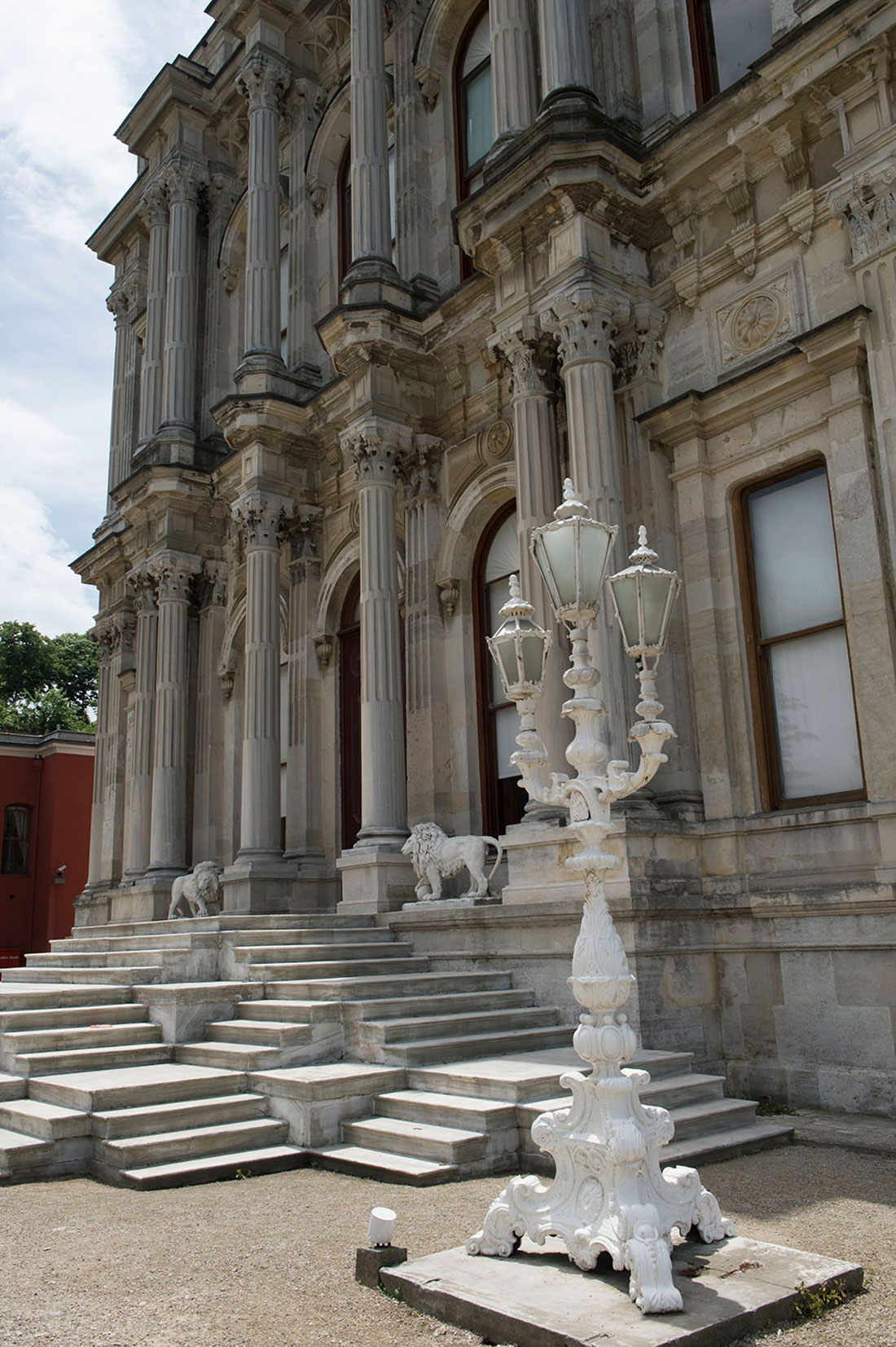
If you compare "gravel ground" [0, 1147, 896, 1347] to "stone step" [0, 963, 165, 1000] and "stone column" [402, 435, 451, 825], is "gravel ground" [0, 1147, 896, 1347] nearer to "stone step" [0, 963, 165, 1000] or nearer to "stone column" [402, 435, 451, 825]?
"stone step" [0, 963, 165, 1000]

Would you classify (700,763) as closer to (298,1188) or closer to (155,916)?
(298,1188)

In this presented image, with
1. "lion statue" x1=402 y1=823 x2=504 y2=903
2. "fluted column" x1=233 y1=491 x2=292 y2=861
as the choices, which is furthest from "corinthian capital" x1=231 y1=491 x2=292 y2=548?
"lion statue" x1=402 y1=823 x2=504 y2=903

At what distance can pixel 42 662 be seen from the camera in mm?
49969

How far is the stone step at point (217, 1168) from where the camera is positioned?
7.64 metres

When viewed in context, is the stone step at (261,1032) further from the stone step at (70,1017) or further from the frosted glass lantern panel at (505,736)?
the frosted glass lantern panel at (505,736)

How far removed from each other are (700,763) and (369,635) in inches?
201

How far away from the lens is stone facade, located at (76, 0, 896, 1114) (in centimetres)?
1014

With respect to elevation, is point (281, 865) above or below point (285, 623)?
below

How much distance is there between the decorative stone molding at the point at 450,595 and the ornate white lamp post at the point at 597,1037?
913 centimetres

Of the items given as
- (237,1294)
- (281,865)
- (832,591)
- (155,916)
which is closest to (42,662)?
(155,916)

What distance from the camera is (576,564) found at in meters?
5.90

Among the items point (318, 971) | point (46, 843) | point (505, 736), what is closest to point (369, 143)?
point (505, 736)

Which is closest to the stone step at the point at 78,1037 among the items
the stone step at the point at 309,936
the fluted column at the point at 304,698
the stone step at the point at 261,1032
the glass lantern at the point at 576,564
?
the stone step at the point at 261,1032

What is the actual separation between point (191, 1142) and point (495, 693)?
26.3ft
